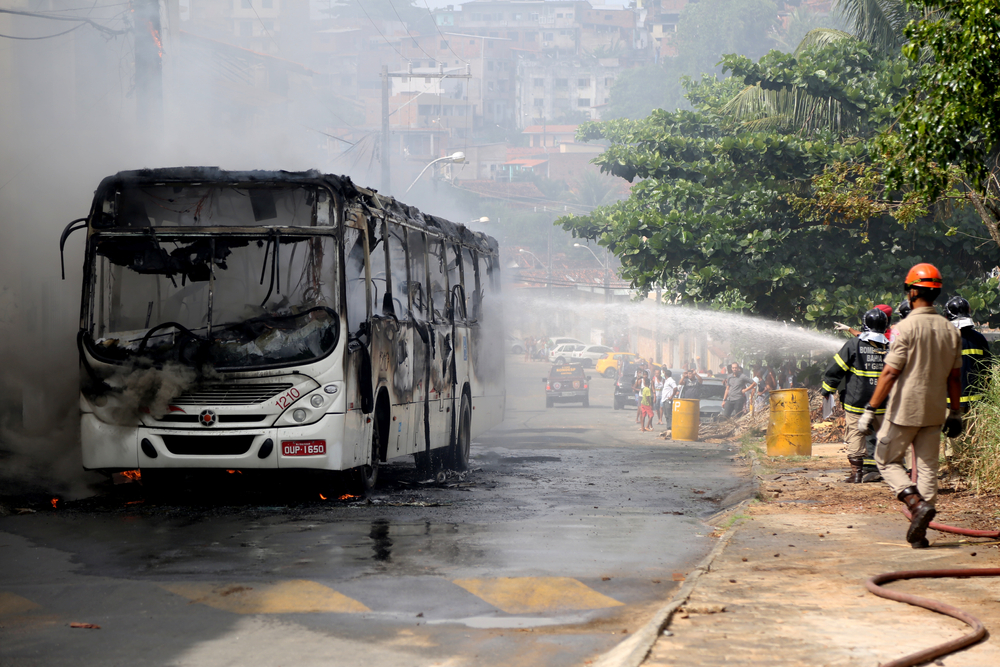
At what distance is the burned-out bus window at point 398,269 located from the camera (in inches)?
472

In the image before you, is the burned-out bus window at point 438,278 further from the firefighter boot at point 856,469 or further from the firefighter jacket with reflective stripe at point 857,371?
the firefighter boot at point 856,469

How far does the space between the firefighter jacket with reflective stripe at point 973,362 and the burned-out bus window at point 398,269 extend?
5530 millimetres

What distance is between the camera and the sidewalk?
4938mm

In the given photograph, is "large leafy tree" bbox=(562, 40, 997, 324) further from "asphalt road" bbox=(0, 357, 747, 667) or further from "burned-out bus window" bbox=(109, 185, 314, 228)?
"burned-out bus window" bbox=(109, 185, 314, 228)

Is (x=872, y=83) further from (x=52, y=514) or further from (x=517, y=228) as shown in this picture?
(x=517, y=228)

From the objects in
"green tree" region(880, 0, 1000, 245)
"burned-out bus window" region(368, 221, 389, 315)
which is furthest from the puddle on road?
"burned-out bus window" region(368, 221, 389, 315)

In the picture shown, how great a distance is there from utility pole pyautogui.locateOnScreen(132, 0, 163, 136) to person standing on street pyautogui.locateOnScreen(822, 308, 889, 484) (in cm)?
1211

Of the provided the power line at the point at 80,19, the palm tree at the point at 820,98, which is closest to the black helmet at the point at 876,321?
the palm tree at the point at 820,98

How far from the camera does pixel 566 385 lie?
43219mm

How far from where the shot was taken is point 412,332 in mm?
12648

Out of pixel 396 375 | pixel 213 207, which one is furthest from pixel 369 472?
pixel 213 207

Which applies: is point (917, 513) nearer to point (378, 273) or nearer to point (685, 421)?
point (378, 273)

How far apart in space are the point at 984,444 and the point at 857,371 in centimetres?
199

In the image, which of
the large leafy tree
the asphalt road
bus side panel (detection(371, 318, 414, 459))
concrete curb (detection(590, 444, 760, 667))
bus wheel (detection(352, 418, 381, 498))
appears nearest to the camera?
concrete curb (detection(590, 444, 760, 667))
